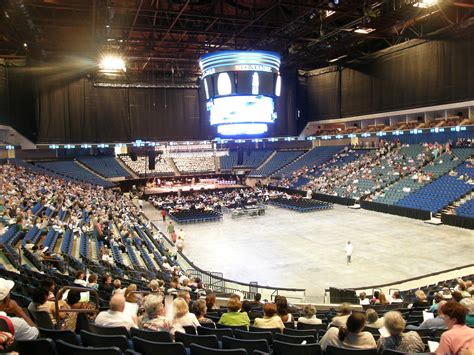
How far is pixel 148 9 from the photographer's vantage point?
22.3 metres

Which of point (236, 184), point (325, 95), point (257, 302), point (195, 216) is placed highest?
point (325, 95)

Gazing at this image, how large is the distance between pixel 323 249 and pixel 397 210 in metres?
11.1

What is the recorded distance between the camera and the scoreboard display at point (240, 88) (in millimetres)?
26625

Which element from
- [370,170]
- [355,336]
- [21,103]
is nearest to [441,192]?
[370,170]

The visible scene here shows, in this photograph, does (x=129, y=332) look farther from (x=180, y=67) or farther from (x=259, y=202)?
(x=180, y=67)

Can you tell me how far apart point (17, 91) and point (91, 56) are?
1134 centimetres

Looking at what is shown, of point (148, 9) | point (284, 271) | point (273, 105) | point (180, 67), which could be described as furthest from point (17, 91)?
point (284, 271)

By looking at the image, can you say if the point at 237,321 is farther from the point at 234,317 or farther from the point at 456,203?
the point at 456,203

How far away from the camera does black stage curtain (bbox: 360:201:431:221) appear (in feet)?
83.6

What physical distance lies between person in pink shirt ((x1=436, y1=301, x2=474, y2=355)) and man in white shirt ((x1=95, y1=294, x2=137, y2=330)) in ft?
10.9

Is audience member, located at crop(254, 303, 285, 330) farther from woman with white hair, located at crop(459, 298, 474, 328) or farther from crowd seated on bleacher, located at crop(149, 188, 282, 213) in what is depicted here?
crowd seated on bleacher, located at crop(149, 188, 282, 213)

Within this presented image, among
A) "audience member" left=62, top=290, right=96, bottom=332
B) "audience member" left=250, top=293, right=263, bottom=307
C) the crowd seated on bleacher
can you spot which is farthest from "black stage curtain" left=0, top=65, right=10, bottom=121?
"audience member" left=62, top=290, right=96, bottom=332

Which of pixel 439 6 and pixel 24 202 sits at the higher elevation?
pixel 439 6

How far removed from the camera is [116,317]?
179 inches
